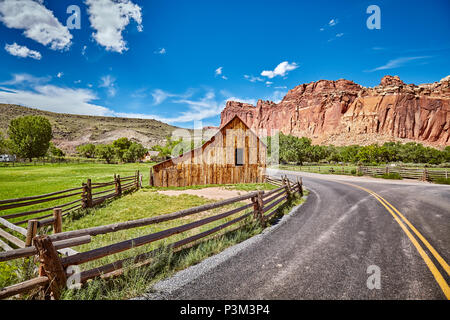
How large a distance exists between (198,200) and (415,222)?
1034 cm

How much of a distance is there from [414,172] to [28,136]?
84144 mm

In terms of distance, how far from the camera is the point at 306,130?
14338cm

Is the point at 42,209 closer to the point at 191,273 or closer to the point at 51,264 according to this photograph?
the point at 51,264

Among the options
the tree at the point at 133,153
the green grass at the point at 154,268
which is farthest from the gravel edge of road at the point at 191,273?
the tree at the point at 133,153

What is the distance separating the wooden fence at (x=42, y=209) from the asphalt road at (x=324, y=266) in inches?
137

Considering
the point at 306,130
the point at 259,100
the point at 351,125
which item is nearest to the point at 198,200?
the point at 351,125

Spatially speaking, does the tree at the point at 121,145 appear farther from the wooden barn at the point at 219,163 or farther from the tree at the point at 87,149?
the wooden barn at the point at 219,163

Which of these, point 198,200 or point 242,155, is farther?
point 242,155

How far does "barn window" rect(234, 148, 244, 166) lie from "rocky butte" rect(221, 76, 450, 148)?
111 metres

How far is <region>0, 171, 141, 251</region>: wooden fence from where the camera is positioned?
14.7 ft

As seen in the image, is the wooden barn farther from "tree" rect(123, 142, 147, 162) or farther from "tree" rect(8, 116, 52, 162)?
"tree" rect(123, 142, 147, 162)

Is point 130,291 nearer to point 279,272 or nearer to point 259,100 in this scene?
point 279,272
